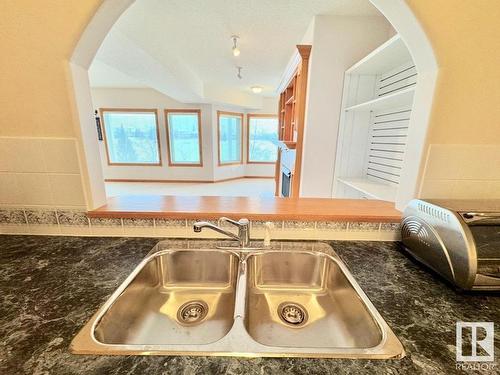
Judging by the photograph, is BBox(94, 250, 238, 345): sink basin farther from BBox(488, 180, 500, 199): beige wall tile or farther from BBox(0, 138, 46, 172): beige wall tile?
BBox(488, 180, 500, 199): beige wall tile

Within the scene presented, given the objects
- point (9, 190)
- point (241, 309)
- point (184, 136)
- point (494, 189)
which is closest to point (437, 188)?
point (494, 189)

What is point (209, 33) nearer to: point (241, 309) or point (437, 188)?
point (437, 188)

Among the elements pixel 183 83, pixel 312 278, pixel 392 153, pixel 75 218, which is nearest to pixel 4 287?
pixel 75 218

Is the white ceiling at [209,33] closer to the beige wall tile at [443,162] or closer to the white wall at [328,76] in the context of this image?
the white wall at [328,76]

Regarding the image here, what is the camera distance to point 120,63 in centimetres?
257

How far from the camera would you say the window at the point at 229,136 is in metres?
5.94

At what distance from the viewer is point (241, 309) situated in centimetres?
61

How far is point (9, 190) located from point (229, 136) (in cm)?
559

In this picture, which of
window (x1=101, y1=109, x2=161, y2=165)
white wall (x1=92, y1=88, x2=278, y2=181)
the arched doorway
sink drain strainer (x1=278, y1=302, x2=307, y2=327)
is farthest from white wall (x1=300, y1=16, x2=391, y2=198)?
window (x1=101, y1=109, x2=161, y2=165)

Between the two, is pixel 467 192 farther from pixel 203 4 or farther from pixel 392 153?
pixel 203 4

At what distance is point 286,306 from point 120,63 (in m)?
3.21

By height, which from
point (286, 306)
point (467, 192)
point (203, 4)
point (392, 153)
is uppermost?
point (203, 4)

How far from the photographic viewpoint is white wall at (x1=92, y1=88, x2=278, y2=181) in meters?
5.41

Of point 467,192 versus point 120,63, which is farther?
point 120,63
